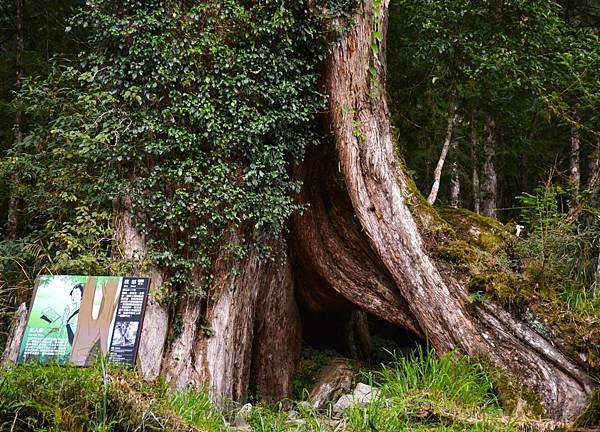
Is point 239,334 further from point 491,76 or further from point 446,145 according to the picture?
point 491,76

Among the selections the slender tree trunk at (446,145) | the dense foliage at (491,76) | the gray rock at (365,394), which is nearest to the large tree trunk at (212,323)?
the gray rock at (365,394)

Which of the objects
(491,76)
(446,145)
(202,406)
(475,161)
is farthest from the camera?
(475,161)

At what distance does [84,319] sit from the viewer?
3.73 m

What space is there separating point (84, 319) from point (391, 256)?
315 cm

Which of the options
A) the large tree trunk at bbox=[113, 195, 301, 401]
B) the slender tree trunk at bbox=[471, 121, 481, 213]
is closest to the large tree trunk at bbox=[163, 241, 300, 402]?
the large tree trunk at bbox=[113, 195, 301, 401]

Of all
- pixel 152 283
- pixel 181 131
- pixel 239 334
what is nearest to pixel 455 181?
pixel 239 334

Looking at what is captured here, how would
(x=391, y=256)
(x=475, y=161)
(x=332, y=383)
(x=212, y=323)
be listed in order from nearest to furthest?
1. (x=212, y=323)
2. (x=391, y=256)
3. (x=332, y=383)
4. (x=475, y=161)

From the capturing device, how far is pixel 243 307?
5836mm

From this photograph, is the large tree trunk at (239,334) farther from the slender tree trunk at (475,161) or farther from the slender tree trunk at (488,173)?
the slender tree trunk at (475,161)

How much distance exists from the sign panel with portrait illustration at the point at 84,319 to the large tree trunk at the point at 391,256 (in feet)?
9.00

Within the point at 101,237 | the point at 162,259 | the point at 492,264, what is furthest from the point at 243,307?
the point at 492,264

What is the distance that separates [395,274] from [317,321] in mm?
3716

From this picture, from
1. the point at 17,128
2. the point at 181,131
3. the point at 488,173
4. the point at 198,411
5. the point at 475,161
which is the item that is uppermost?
the point at 475,161

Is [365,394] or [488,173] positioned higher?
[488,173]
